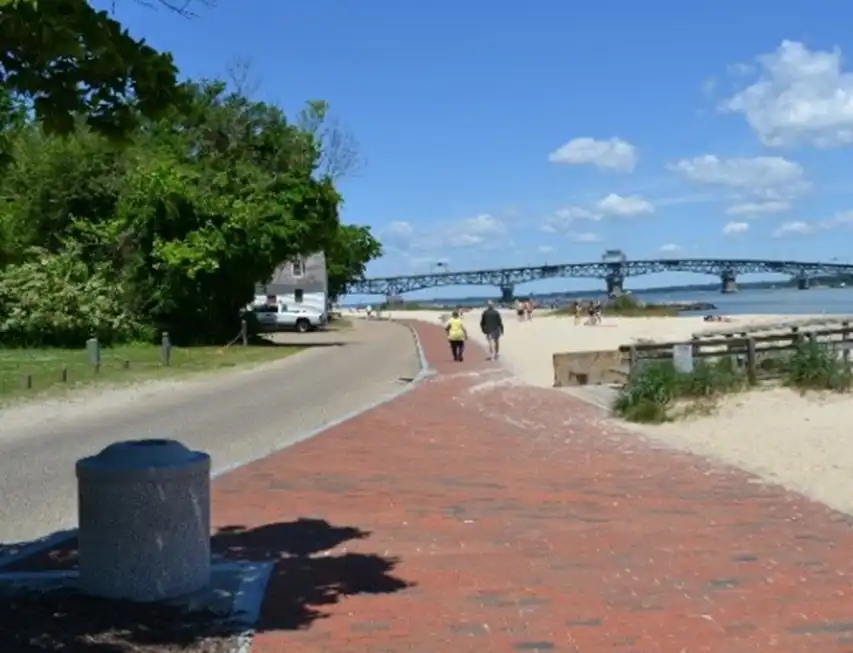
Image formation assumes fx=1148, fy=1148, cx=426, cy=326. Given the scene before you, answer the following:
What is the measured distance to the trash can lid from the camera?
18.6ft

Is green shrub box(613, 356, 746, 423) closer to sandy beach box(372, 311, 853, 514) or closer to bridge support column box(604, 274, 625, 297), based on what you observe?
sandy beach box(372, 311, 853, 514)

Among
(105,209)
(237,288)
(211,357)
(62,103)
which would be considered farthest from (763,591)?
(105,209)

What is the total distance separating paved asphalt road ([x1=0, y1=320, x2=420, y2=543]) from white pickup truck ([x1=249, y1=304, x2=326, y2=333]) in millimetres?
28166

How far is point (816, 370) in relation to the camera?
1695cm

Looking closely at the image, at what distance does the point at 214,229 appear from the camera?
128 ft

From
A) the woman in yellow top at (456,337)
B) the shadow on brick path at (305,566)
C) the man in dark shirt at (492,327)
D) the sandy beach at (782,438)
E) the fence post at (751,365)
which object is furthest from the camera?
the man in dark shirt at (492,327)

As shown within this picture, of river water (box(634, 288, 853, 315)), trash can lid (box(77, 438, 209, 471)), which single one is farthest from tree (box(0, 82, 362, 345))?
river water (box(634, 288, 853, 315))

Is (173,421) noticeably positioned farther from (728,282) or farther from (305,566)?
(728,282)

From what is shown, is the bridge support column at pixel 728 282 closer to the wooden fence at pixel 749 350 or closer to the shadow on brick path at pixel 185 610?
the wooden fence at pixel 749 350

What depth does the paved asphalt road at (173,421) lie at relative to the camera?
10.1m

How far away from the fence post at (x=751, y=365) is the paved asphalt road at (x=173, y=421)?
601 centimetres

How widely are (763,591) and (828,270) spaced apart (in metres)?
117

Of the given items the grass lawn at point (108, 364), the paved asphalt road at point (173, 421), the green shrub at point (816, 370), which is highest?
the green shrub at point (816, 370)

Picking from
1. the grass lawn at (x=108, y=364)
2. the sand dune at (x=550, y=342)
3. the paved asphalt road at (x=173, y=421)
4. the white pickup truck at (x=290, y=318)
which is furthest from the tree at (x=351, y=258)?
the paved asphalt road at (x=173, y=421)
